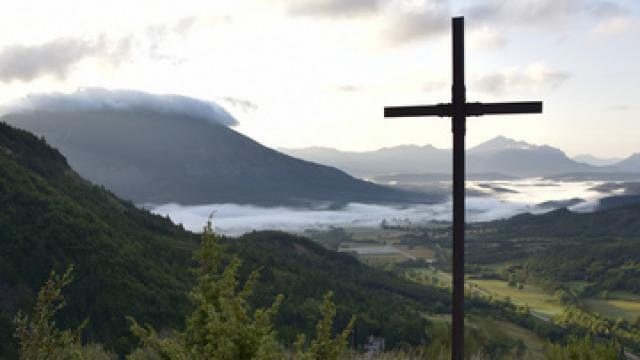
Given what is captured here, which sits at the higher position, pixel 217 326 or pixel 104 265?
pixel 217 326

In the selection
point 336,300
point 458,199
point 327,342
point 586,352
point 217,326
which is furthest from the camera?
point 336,300

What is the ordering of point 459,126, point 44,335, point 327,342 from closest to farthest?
point 327,342 → point 44,335 → point 459,126

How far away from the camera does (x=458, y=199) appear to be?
11.7 metres

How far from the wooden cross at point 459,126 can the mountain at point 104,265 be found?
3346cm

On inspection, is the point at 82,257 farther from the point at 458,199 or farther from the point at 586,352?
the point at 458,199

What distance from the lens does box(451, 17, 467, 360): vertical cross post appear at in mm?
11281

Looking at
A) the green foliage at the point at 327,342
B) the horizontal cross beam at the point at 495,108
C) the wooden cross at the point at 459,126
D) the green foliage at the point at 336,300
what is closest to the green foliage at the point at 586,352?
the wooden cross at the point at 459,126

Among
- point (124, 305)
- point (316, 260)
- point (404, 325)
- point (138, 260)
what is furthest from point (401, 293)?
point (124, 305)

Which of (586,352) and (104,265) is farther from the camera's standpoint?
(104,265)

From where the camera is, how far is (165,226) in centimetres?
13638

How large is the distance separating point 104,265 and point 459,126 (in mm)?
77132

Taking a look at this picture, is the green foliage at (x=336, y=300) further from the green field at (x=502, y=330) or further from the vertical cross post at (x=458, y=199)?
the vertical cross post at (x=458, y=199)

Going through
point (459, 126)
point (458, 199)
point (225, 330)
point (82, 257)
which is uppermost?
point (459, 126)

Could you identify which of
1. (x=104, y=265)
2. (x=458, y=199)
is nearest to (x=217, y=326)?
(x=458, y=199)
